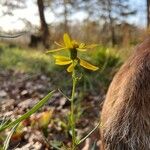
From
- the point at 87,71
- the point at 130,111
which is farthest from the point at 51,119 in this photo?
the point at 87,71

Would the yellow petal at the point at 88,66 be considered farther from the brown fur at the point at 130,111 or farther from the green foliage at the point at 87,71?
the green foliage at the point at 87,71

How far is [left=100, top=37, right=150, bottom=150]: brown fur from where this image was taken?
2033 millimetres

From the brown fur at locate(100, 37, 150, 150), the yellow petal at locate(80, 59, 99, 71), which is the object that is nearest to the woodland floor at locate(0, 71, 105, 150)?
the brown fur at locate(100, 37, 150, 150)

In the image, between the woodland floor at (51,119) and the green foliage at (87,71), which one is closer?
the woodland floor at (51,119)

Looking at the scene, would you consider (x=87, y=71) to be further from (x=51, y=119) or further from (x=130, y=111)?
(x=130, y=111)

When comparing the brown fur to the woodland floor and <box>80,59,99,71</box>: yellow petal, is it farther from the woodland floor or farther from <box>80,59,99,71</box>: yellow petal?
<box>80,59,99,71</box>: yellow petal

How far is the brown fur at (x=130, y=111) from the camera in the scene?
2033 mm

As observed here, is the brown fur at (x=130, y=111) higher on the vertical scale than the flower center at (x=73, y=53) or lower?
lower

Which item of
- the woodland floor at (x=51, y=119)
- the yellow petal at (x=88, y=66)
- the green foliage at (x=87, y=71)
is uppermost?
the yellow petal at (x=88, y=66)

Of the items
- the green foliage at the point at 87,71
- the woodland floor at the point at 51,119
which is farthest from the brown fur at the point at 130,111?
the green foliage at the point at 87,71

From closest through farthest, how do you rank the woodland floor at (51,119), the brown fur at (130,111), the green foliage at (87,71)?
the brown fur at (130,111), the woodland floor at (51,119), the green foliage at (87,71)

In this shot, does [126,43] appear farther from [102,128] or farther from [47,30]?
[47,30]

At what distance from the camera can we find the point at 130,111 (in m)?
2.06

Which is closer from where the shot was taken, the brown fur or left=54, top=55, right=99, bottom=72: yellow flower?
left=54, top=55, right=99, bottom=72: yellow flower
